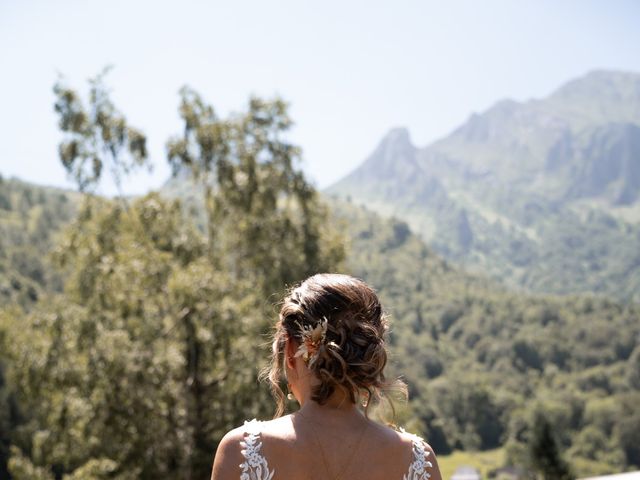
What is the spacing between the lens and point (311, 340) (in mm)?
1516

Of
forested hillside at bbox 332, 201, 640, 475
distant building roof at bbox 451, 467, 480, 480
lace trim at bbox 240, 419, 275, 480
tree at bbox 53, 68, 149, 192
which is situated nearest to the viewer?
lace trim at bbox 240, 419, 275, 480

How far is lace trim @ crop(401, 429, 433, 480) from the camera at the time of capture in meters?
1.58

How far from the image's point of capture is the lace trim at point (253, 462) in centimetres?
147

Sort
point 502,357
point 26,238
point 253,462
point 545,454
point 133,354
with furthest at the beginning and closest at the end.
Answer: point 502,357
point 26,238
point 545,454
point 133,354
point 253,462

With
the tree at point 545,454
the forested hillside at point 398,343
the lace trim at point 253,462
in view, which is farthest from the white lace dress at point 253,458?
the tree at point 545,454

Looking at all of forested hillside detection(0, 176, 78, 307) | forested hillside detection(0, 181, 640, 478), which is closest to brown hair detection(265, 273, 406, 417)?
forested hillside detection(0, 181, 640, 478)

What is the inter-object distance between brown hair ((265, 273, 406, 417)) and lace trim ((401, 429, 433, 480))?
0.54 feet

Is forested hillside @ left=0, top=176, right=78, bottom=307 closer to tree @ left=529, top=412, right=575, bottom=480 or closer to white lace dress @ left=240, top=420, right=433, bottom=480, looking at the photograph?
tree @ left=529, top=412, right=575, bottom=480

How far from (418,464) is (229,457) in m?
0.40

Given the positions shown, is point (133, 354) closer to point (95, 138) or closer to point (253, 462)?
point (95, 138)

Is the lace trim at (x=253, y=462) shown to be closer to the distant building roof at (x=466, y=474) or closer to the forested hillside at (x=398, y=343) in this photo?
A: the forested hillside at (x=398, y=343)

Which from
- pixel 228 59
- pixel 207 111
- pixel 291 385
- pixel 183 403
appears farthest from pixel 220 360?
pixel 291 385

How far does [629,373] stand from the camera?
84.1 meters

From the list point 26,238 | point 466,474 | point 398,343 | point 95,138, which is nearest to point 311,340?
point 95,138
